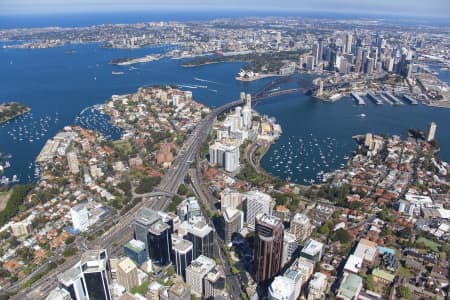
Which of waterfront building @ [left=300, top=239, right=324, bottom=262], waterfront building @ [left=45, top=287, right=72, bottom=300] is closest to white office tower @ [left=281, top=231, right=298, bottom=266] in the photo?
waterfront building @ [left=300, top=239, right=324, bottom=262]

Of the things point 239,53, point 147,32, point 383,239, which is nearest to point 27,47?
point 147,32

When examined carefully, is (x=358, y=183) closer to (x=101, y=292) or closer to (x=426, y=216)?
(x=426, y=216)

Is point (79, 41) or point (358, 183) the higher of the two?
point (79, 41)

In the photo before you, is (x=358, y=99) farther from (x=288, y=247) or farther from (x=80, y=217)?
(x=80, y=217)

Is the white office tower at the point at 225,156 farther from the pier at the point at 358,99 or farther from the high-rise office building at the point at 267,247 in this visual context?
the pier at the point at 358,99

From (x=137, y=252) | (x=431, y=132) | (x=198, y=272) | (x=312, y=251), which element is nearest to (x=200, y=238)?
(x=198, y=272)

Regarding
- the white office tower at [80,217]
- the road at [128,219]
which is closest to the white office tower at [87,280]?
the road at [128,219]
